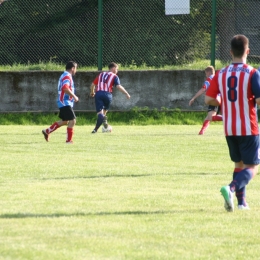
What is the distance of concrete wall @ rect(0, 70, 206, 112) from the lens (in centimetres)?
2191

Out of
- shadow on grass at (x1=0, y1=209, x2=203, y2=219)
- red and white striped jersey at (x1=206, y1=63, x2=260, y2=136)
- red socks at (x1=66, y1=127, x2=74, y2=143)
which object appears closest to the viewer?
shadow on grass at (x1=0, y1=209, x2=203, y2=219)

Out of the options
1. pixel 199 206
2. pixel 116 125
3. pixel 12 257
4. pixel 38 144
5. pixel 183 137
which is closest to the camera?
pixel 12 257

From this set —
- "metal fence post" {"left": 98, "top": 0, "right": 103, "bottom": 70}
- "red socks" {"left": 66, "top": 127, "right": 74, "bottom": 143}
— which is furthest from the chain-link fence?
"red socks" {"left": 66, "top": 127, "right": 74, "bottom": 143}

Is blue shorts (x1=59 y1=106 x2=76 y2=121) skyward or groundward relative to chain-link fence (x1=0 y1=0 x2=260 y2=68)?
groundward

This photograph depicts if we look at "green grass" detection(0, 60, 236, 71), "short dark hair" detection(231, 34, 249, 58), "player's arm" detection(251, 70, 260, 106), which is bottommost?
"green grass" detection(0, 60, 236, 71)

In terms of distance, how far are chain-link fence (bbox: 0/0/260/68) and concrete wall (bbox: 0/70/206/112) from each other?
0.59 m

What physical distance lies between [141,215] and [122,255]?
5.96 feet

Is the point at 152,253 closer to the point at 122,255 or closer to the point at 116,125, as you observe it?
the point at 122,255

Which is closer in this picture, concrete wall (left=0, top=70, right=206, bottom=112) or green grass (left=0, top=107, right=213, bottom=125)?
concrete wall (left=0, top=70, right=206, bottom=112)

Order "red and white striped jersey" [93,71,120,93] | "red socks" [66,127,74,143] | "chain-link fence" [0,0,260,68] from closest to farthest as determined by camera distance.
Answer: "red socks" [66,127,74,143]
"red and white striped jersey" [93,71,120,93]
"chain-link fence" [0,0,260,68]

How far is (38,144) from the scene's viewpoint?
16.1 meters

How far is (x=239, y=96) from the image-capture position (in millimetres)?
7828

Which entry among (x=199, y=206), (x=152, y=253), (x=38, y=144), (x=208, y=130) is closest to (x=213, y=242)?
(x=152, y=253)

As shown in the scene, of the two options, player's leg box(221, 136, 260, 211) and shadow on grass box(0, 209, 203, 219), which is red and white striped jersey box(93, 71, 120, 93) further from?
shadow on grass box(0, 209, 203, 219)
